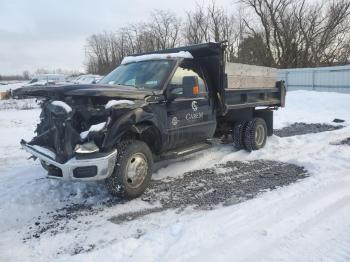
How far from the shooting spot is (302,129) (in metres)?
11.0

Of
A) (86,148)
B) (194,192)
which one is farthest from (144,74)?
(194,192)

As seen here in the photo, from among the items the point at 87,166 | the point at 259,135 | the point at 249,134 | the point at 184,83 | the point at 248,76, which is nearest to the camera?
the point at 87,166

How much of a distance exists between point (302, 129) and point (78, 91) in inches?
319

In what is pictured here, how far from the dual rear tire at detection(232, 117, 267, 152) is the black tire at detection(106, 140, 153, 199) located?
3224mm

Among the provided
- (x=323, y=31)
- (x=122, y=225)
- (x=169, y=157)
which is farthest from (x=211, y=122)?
(x=323, y=31)

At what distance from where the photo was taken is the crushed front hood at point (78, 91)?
469cm

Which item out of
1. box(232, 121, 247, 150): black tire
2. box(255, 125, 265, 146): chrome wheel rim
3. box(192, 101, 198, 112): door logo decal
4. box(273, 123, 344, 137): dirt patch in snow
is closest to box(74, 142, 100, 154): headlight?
box(192, 101, 198, 112): door logo decal

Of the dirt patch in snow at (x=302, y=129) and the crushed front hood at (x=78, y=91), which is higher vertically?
the crushed front hood at (x=78, y=91)

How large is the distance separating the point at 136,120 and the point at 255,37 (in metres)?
37.4

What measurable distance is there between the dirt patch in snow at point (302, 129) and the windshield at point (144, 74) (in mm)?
5009

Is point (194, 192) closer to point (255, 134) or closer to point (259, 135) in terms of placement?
point (255, 134)

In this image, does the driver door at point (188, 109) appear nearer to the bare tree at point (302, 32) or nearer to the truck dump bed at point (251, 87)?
the truck dump bed at point (251, 87)

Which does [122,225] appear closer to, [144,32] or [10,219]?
[10,219]

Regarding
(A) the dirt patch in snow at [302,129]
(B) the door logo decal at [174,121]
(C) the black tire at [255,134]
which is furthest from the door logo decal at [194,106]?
(A) the dirt patch in snow at [302,129]
